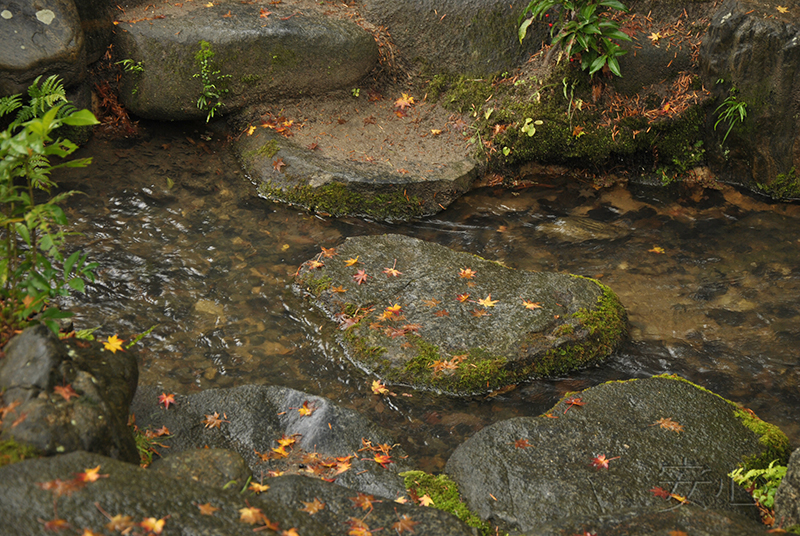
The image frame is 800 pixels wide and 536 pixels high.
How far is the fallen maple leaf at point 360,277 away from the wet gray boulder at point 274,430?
158 centimetres

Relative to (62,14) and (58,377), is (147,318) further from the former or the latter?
(62,14)

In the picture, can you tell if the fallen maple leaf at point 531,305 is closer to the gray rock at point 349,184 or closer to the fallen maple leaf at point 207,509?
the gray rock at point 349,184

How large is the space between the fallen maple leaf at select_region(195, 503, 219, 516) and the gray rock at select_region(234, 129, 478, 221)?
181 inches

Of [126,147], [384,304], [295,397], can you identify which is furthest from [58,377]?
[126,147]

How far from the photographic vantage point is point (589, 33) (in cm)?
695

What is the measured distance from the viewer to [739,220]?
6.84 m

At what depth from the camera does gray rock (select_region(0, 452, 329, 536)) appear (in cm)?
221

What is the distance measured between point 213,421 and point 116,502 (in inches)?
60.3

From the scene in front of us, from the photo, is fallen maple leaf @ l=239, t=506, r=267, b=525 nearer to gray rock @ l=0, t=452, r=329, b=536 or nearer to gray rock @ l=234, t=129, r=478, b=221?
gray rock @ l=0, t=452, r=329, b=536

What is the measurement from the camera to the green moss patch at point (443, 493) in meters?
3.32

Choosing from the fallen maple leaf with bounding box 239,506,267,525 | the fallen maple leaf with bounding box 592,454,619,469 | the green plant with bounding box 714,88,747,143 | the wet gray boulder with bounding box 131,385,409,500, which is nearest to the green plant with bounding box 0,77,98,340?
the wet gray boulder with bounding box 131,385,409,500

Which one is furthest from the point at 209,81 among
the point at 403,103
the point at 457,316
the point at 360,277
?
the point at 457,316

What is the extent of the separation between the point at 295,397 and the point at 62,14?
18.3 feet

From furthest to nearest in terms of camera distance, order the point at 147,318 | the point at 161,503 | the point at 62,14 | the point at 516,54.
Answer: the point at 516,54 → the point at 62,14 → the point at 147,318 → the point at 161,503
